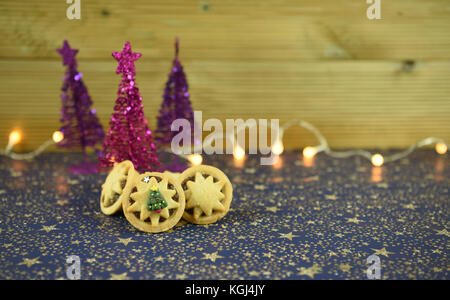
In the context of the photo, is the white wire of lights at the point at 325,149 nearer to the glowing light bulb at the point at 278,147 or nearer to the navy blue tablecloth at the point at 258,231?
the glowing light bulb at the point at 278,147

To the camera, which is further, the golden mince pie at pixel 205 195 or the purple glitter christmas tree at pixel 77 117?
the purple glitter christmas tree at pixel 77 117

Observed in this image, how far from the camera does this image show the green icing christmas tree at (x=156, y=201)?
130 cm

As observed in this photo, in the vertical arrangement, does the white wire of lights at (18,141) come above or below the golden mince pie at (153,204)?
above

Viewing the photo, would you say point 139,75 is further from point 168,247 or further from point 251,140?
point 168,247

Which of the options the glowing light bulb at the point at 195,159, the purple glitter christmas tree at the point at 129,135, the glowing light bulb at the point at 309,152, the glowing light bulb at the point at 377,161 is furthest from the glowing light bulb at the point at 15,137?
the glowing light bulb at the point at 377,161

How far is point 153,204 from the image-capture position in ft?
4.27

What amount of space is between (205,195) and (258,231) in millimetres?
184

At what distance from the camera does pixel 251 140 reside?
91.0 inches

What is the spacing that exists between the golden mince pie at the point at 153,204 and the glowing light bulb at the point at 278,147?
1.01 meters

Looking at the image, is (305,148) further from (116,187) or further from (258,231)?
(116,187)

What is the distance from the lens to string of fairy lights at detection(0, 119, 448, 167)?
215cm

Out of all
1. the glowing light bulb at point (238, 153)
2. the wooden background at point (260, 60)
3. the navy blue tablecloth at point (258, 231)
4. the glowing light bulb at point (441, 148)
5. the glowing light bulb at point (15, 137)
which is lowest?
the navy blue tablecloth at point (258, 231)

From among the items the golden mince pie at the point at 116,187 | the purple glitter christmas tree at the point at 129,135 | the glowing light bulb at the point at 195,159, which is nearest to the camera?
the golden mince pie at the point at 116,187
